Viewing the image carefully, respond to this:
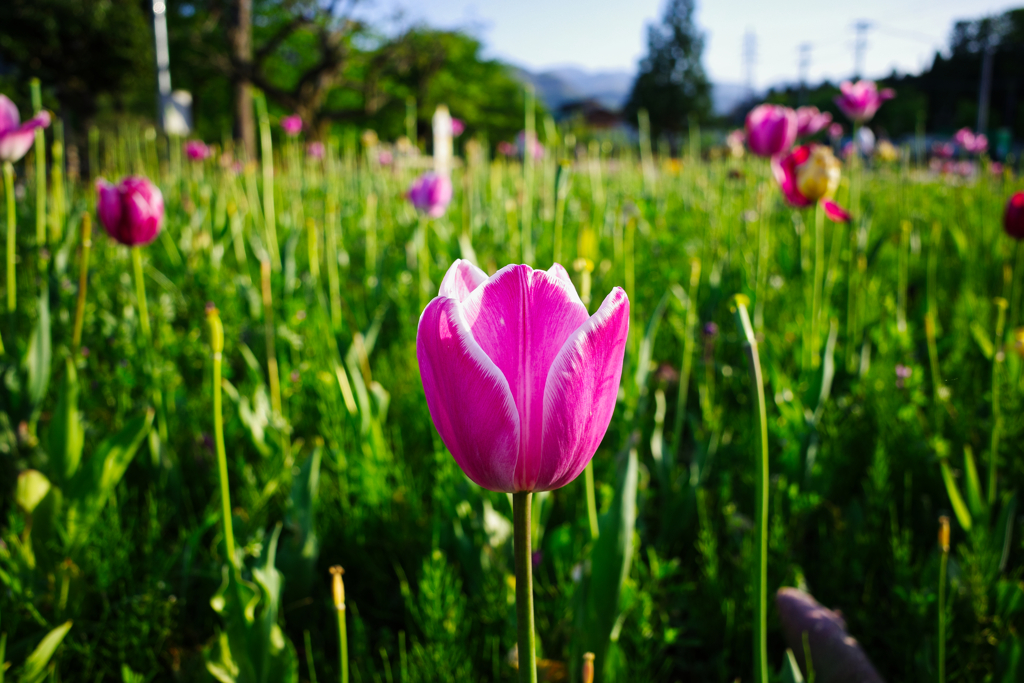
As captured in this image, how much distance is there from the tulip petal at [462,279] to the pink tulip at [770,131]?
6.99 ft

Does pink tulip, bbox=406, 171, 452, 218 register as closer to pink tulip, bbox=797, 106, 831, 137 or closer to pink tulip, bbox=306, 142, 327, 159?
pink tulip, bbox=797, 106, 831, 137

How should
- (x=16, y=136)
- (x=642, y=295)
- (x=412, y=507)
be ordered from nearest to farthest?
(x=412, y=507) < (x=16, y=136) < (x=642, y=295)

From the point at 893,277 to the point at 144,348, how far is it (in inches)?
101

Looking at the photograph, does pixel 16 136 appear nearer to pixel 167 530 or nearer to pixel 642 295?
pixel 167 530

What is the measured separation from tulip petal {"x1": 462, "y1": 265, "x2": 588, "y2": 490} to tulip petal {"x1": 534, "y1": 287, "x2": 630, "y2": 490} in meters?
0.01

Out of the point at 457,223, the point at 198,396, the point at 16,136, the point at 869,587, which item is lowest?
the point at 869,587

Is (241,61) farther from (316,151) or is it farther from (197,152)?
(197,152)

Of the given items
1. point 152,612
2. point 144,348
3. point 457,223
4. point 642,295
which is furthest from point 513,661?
point 457,223

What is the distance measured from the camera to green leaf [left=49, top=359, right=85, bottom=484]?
3.36 feet

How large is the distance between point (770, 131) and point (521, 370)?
7.31 feet

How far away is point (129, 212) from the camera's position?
55.8 inches

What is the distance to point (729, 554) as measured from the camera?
3.52 ft

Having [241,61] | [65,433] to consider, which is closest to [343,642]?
[65,433]

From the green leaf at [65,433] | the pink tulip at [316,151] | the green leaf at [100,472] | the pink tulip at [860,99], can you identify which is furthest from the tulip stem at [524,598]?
the pink tulip at [316,151]
